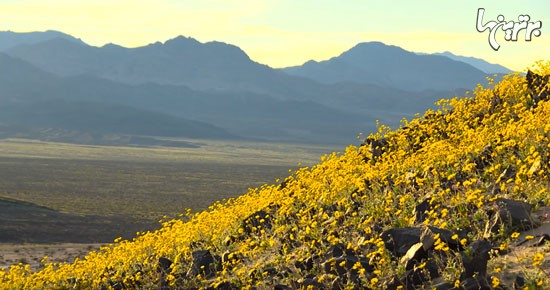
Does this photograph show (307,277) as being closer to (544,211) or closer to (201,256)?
(201,256)

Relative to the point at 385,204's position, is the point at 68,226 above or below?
below

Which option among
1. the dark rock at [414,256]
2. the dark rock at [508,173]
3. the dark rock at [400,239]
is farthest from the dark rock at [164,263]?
the dark rock at [508,173]

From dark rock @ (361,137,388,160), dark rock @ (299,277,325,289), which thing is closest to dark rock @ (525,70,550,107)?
dark rock @ (361,137,388,160)

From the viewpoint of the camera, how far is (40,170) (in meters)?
83.8

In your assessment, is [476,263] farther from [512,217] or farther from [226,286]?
[226,286]

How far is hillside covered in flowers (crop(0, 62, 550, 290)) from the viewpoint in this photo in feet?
27.2

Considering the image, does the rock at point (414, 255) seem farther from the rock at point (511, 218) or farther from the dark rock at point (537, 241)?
the dark rock at point (537, 241)

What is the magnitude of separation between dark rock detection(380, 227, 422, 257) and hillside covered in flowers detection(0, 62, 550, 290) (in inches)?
0.5

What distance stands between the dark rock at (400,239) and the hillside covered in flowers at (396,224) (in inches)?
0.5

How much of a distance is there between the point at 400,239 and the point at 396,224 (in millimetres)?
868

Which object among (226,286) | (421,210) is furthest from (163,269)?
(421,210)

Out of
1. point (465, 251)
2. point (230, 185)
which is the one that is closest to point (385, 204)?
point (465, 251)

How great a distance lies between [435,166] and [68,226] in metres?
32.9

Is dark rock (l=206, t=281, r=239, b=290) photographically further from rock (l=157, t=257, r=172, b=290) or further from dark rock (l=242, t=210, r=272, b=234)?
dark rock (l=242, t=210, r=272, b=234)
